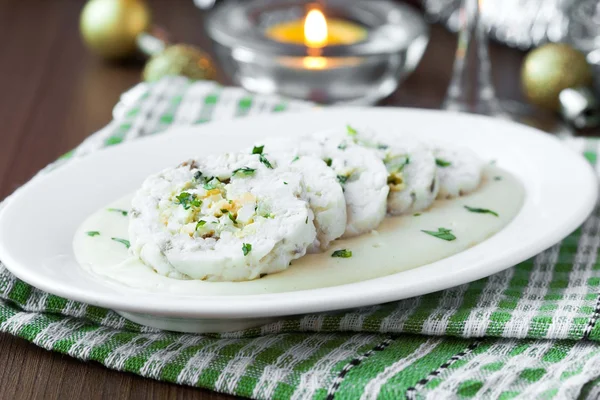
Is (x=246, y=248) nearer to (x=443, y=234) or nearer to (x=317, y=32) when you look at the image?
(x=443, y=234)

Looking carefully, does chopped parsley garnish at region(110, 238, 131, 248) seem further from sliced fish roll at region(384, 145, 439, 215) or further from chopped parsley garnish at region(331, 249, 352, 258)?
sliced fish roll at region(384, 145, 439, 215)

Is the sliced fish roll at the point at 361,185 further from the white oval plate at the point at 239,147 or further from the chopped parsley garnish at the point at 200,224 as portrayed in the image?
the chopped parsley garnish at the point at 200,224

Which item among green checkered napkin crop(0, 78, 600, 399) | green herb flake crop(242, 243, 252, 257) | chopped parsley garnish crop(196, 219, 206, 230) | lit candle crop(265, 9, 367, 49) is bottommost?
green checkered napkin crop(0, 78, 600, 399)

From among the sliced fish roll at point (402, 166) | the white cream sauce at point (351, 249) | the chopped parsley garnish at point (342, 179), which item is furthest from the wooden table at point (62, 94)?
the sliced fish roll at point (402, 166)

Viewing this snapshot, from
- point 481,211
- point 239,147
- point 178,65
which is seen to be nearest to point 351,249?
point 481,211

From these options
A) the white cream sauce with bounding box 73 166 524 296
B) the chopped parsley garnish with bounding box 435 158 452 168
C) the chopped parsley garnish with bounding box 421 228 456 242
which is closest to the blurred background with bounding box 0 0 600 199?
the white cream sauce with bounding box 73 166 524 296

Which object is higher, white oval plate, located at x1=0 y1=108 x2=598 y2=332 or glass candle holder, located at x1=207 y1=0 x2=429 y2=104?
glass candle holder, located at x1=207 y1=0 x2=429 y2=104
